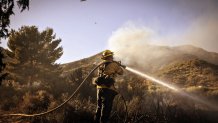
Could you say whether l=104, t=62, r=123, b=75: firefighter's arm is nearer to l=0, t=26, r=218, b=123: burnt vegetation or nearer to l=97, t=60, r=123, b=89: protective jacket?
l=97, t=60, r=123, b=89: protective jacket

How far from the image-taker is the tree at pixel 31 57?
2936cm

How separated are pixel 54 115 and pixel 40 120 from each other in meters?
0.56

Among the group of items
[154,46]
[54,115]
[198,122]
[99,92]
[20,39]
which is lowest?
[198,122]

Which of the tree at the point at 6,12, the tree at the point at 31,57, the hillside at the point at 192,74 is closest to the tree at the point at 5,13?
the tree at the point at 6,12

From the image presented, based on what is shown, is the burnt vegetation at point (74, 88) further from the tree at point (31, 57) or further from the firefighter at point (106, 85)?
the firefighter at point (106, 85)

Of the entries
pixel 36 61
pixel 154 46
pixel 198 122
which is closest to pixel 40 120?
pixel 198 122

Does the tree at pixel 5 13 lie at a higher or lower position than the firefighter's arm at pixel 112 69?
higher

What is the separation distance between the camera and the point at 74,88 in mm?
15695

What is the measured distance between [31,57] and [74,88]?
53.8ft

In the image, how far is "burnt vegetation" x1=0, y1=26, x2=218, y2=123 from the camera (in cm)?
998

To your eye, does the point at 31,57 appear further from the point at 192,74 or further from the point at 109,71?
the point at 109,71

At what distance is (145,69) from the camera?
4769 centimetres

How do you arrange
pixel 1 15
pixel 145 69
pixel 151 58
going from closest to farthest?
pixel 1 15
pixel 145 69
pixel 151 58

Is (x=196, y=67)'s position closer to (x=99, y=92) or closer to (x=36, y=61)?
(x=36, y=61)
